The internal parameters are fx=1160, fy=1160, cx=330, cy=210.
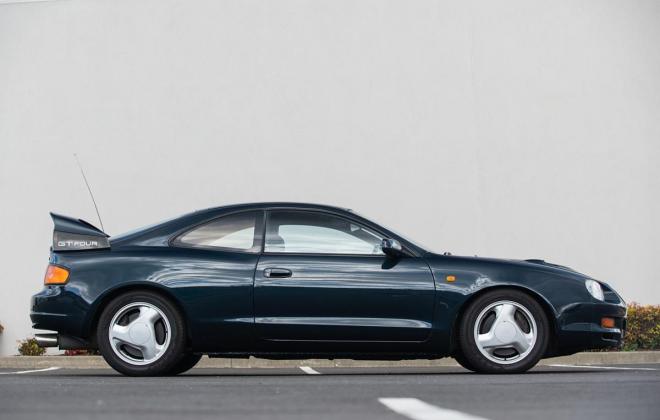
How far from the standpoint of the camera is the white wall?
17.8 meters

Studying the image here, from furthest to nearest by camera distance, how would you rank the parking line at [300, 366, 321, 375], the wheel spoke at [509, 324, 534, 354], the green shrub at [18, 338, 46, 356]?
the green shrub at [18, 338, 46, 356] < the parking line at [300, 366, 321, 375] < the wheel spoke at [509, 324, 534, 354]

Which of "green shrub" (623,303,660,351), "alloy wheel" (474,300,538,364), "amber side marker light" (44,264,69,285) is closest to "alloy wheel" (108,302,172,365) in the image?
"amber side marker light" (44,264,69,285)

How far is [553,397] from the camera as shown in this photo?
6668 millimetres

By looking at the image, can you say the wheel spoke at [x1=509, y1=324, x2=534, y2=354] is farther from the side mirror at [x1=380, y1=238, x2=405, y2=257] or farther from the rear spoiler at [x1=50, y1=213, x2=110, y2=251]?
the rear spoiler at [x1=50, y1=213, x2=110, y2=251]

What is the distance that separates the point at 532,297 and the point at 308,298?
1.73 metres

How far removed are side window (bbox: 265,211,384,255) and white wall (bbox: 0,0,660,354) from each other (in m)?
8.69

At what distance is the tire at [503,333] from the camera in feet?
28.7

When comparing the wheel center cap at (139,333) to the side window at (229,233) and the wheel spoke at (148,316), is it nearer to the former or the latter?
the wheel spoke at (148,316)

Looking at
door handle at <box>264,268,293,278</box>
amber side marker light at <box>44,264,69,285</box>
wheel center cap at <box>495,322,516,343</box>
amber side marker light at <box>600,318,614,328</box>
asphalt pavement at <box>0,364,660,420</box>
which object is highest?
door handle at <box>264,268,293,278</box>

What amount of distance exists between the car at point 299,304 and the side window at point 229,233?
2 centimetres

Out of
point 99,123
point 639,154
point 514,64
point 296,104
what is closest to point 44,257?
point 99,123

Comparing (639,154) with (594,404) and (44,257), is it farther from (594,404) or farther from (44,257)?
(594,404)

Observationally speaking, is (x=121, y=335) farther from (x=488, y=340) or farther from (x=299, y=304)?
(x=488, y=340)

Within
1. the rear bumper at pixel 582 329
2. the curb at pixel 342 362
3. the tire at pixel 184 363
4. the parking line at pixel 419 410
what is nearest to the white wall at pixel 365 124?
the curb at pixel 342 362
